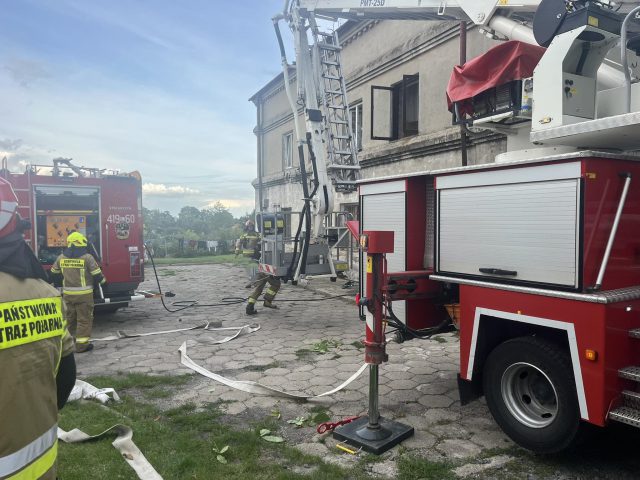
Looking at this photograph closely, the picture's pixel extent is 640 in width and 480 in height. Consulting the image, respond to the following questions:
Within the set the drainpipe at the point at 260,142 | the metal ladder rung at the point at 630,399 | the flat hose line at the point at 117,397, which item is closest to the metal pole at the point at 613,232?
the metal ladder rung at the point at 630,399

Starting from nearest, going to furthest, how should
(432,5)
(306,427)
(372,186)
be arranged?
(306,427), (372,186), (432,5)

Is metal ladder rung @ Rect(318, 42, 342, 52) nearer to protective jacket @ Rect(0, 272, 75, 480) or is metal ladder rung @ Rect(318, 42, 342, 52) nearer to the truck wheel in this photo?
the truck wheel

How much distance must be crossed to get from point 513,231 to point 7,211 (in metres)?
3.12

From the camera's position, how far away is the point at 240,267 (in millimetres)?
18219

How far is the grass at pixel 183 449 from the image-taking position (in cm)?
332

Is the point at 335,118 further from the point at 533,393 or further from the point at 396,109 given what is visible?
the point at 533,393

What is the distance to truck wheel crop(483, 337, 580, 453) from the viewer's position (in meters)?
3.27

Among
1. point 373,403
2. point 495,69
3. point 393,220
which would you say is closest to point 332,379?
point 373,403

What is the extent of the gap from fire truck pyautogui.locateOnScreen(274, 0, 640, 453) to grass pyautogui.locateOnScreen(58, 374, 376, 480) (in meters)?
0.55

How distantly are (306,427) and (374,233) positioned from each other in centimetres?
176

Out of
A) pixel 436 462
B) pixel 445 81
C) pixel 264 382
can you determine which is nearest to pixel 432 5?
pixel 445 81

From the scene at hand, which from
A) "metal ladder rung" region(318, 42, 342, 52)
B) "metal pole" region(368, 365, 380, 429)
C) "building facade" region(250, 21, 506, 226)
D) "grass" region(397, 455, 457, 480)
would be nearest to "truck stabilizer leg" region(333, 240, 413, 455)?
"metal pole" region(368, 365, 380, 429)

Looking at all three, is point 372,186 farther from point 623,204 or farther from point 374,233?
point 623,204

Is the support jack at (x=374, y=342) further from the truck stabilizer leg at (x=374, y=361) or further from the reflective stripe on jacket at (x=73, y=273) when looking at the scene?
the reflective stripe on jacket at (x=73, y=273)
